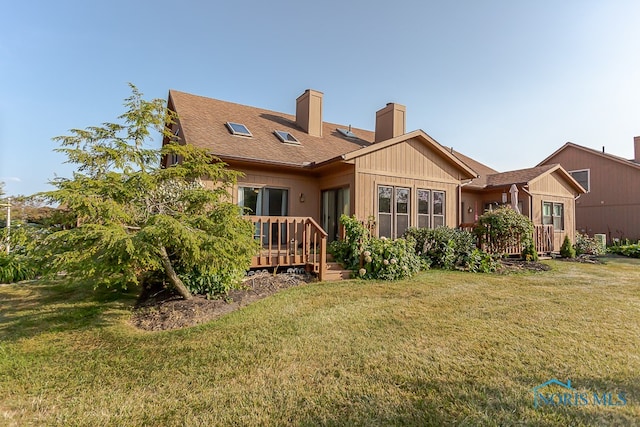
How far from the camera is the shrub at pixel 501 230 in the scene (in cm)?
976

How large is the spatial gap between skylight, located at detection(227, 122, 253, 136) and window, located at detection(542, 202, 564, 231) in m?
12.3

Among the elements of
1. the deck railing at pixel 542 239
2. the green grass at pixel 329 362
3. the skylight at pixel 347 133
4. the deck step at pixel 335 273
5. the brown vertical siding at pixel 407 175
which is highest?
the skylight at pixel 347 133

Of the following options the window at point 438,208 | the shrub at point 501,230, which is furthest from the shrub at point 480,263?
the window at point 438,208

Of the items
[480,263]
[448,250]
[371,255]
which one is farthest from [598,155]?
[371,255]

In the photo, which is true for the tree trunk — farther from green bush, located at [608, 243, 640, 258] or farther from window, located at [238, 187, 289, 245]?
green bush, located at [608, 243, 640, 258]

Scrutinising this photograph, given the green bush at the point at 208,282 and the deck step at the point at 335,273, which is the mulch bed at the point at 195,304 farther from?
the deck step at the point at 335,273

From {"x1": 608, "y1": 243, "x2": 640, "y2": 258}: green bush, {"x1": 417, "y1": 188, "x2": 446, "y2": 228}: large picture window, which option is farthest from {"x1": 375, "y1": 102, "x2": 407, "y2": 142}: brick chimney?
{"x1": 608, "y1": 243, "x2": 640, "y2": 258}: green bush

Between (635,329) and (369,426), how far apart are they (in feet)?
13.6

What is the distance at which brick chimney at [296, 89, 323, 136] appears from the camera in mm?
12728

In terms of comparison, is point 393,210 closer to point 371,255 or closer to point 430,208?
point 430,208

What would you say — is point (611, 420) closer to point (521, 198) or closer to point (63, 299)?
point (63, 299)

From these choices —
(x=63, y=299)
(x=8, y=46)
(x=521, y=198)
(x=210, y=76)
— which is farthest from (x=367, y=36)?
(x=63, y=299)

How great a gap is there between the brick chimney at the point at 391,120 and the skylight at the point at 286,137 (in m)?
4.14

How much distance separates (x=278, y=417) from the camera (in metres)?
2.38
